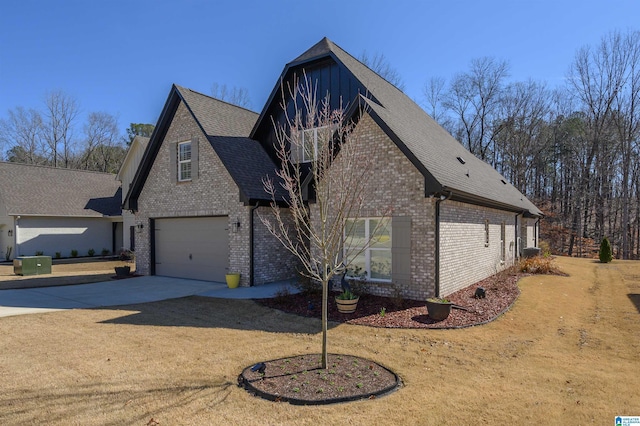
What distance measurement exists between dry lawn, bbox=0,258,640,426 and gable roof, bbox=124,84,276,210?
5.56 meters

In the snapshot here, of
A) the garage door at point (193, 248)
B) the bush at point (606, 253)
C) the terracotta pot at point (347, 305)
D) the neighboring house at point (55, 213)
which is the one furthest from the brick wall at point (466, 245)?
the neighboring house at point (55, 213)

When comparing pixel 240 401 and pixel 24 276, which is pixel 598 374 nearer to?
pixel 240 401

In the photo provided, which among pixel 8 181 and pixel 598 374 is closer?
pixel 598 374

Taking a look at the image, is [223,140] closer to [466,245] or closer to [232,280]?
[232,280]

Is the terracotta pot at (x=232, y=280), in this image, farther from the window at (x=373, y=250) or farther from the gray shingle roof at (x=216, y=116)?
the gray shingle roof at (x=216, y=116)

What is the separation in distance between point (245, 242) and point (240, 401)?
29.6ft

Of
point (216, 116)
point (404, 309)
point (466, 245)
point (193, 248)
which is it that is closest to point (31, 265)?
point (193, 248)

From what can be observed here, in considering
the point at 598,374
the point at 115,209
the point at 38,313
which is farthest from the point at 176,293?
A: the point at 115,209

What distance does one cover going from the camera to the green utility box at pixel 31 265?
17.7m

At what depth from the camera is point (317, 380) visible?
5.20 meters

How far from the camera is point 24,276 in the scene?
17516mm

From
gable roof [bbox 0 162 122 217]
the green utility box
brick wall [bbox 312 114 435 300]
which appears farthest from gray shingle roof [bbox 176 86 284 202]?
gable roof [bbox 0 162 122 217]

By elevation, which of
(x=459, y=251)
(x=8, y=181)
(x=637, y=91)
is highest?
(x=637, y=91)

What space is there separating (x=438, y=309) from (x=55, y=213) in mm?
25855
